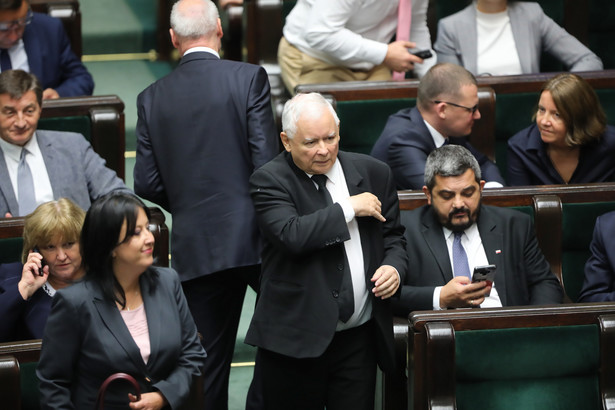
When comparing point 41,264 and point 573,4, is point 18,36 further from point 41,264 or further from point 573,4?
point 573,4

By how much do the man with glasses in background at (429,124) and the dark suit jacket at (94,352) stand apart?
3.49 ft

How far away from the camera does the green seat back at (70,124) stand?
10.3 ft

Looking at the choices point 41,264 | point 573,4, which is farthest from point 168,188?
point 573,4

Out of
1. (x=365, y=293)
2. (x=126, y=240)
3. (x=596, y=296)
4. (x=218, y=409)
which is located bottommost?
(x=218, y=409)

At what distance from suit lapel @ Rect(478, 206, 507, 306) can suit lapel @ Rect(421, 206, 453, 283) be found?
0.30 ft

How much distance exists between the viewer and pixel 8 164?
111 inches

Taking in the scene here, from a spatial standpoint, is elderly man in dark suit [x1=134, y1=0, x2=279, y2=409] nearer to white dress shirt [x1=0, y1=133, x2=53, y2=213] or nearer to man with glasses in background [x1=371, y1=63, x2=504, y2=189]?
white dress shirt [x1=0, y1=133, x2=53, y2=213]

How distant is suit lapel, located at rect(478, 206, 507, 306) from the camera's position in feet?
8.32

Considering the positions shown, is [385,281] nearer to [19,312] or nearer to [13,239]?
[19,312]

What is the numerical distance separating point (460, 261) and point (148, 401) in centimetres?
86

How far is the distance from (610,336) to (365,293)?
50cm

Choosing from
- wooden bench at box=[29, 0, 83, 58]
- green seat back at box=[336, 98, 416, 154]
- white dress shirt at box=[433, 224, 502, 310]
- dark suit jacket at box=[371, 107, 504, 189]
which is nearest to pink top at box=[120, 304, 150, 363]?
white dress shirt at box=[433, 224, 502, 310]

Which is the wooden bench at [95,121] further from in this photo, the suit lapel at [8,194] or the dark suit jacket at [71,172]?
the suit lapel at [8,194]

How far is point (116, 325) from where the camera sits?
6.63 ft
